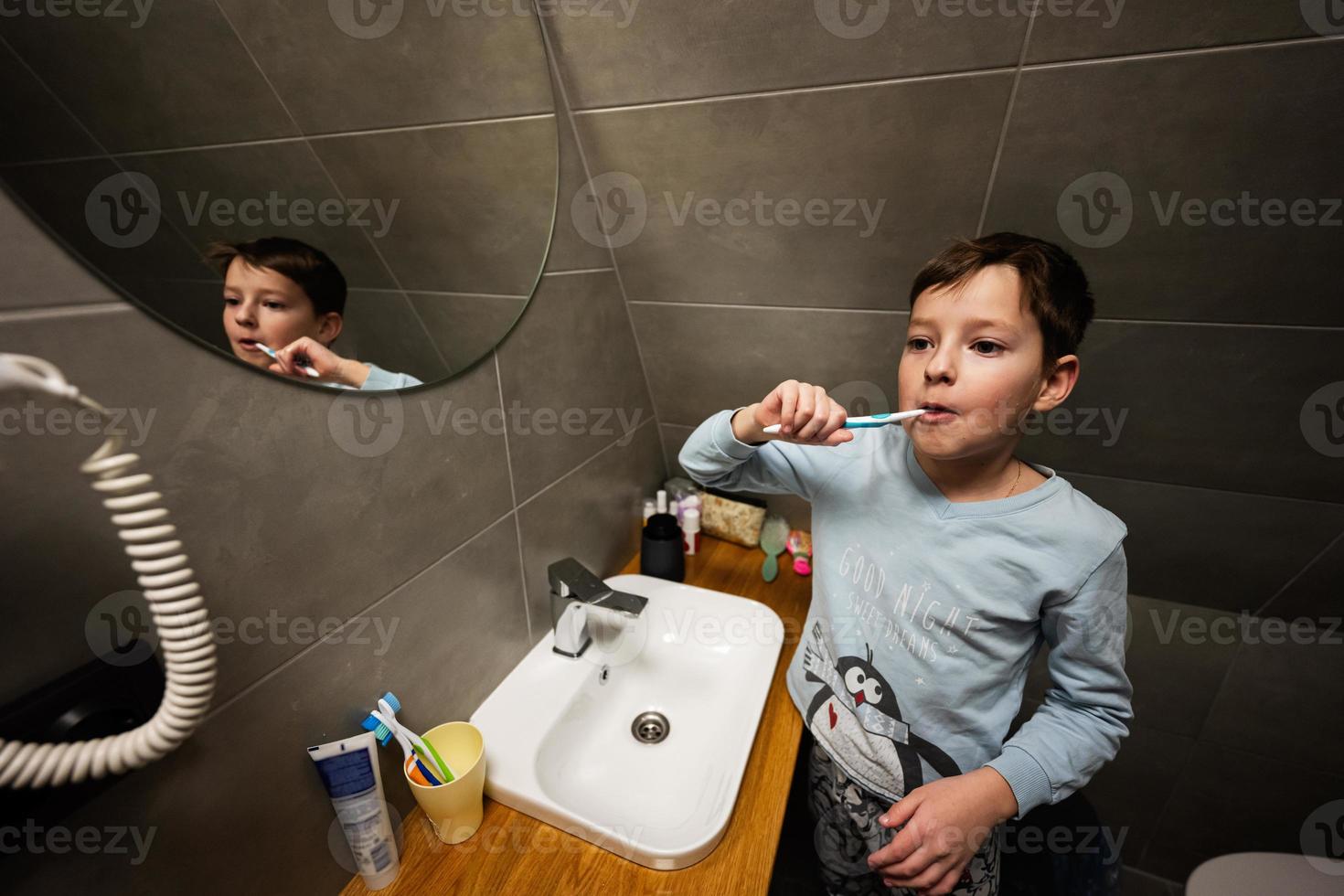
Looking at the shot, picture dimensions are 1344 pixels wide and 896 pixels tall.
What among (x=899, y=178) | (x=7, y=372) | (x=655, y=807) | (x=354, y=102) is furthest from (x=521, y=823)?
(x=899, y=178)

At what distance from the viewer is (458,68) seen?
0.62 m

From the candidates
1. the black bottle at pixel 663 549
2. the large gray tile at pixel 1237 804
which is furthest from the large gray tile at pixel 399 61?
Result: the large gray tile at pixel 1237 804

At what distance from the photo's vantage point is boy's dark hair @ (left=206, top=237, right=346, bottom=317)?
411 mm

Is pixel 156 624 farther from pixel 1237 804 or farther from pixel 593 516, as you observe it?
pixel 1237 804

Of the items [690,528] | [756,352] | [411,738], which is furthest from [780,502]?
[411,738]

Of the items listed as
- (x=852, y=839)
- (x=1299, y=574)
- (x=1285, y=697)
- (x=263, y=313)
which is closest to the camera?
(x=263, y=313)

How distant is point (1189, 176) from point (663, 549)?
0.92 metres

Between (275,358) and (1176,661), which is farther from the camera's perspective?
(1176,661)

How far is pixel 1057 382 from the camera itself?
1.99ft

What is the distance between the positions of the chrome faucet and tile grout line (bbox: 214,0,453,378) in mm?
361

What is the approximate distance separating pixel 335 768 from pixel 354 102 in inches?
27.4

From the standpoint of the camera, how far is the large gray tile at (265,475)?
341mm

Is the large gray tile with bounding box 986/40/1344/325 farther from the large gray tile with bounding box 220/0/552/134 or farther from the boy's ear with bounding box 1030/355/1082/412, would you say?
the large gray tile with bounding box 220/0/552/134

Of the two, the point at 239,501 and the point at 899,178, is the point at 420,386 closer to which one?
the point at 239,501
